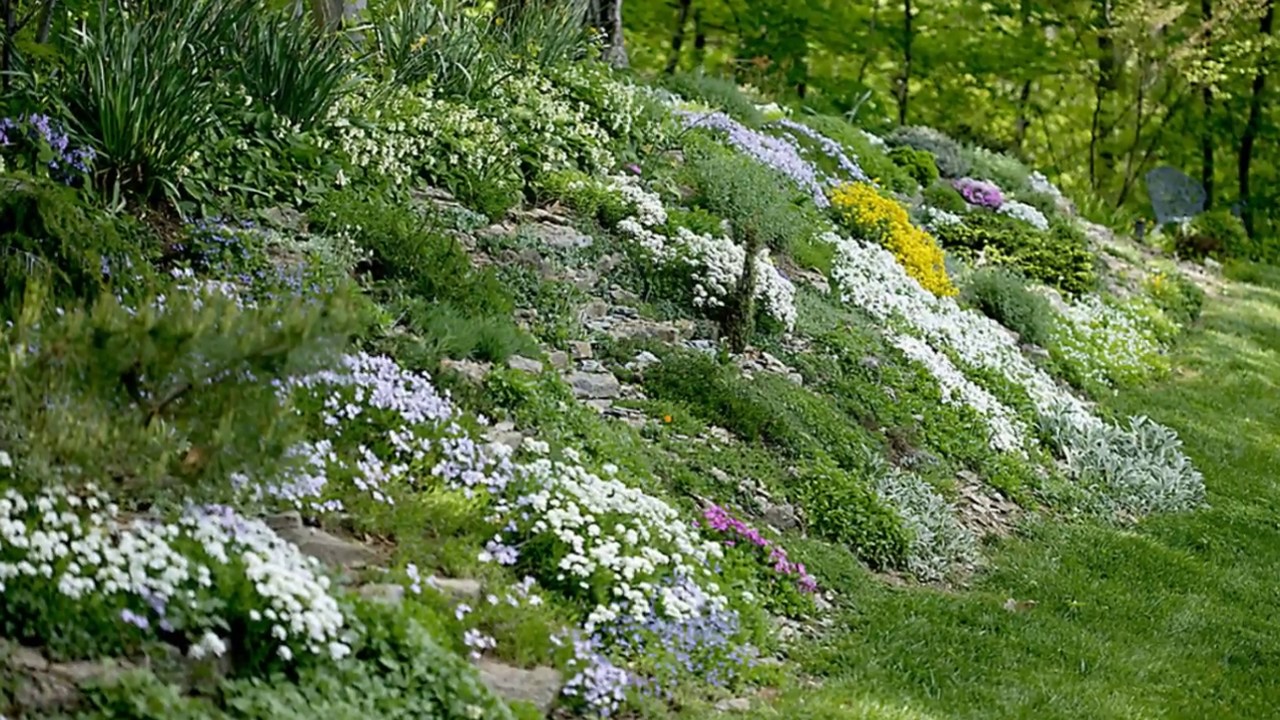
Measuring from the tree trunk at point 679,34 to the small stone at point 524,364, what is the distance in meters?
16.7

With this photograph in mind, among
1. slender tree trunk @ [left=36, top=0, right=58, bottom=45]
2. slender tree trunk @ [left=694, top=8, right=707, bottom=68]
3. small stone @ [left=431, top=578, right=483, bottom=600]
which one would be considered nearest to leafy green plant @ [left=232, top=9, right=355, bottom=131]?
slender tree trunk @ [left=36, top=0, right=58, bottom=45]

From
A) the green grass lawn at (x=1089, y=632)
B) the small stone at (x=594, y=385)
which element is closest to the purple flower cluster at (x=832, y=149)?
the green grass lawn at (x=1089, y=632)

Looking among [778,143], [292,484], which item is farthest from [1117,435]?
[292,484]

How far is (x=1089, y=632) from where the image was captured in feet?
23.6

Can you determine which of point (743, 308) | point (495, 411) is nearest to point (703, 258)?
point (743, 308)

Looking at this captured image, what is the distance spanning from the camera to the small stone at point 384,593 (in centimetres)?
489

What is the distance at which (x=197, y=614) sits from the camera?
4.35 meters

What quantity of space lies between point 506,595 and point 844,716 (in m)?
1.47

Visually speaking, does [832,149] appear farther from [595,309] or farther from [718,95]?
[595,309]

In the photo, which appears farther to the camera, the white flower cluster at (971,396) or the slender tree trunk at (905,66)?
the slender tree trunk at (905,66)

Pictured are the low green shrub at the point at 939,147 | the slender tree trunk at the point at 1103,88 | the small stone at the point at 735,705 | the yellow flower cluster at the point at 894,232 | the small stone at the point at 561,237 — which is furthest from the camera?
the slender tree trunk at the point at 1103,88

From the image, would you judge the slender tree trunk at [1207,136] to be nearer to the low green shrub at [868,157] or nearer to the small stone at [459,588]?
the low green shrub at [868,157]

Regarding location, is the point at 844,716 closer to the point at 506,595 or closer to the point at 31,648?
the point at 506,595

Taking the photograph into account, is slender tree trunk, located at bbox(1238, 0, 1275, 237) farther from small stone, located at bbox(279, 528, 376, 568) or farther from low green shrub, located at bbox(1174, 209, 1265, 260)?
small stone, located at bbox(279, 528, 376, 568)
